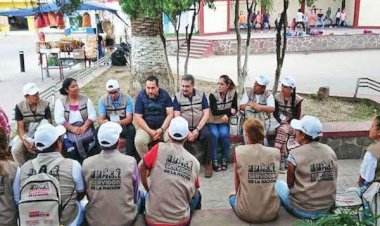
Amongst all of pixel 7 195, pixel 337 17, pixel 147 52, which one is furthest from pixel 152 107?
pixel 337 17

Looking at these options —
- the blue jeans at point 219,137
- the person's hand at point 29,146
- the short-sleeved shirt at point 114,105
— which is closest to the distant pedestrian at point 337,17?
the blue jeans at point 219,137

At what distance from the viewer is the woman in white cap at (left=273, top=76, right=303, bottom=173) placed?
6410 millimetres

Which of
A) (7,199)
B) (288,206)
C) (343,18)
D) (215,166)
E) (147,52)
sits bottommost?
(215,166)

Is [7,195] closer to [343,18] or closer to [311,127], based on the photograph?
[311,127]

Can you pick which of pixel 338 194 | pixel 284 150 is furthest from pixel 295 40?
pixel 338 194

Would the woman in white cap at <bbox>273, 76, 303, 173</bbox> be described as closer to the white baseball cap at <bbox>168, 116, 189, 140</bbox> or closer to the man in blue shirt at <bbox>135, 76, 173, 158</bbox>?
the man in blue shirt at <bbox>135, 76, 173, 158</bbox>

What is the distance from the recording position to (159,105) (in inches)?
251

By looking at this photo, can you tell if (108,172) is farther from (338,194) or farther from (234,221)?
(338,194)

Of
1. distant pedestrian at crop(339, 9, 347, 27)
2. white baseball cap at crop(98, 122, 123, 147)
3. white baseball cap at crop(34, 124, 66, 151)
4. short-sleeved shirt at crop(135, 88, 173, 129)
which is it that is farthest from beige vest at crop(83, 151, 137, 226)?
distant pedestrian at crop(339, 9, 347, 27)

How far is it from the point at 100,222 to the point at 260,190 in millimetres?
1473

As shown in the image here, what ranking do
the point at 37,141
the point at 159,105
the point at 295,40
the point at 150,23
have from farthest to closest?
the point at 295,40
the point at 150,23
the point at 159,105
the point at 37,141

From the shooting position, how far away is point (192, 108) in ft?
20.9

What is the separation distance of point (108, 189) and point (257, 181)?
1.35 meters

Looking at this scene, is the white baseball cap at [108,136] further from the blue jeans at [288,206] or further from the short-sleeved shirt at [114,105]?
the short-sleeved shirt at [114,105]
